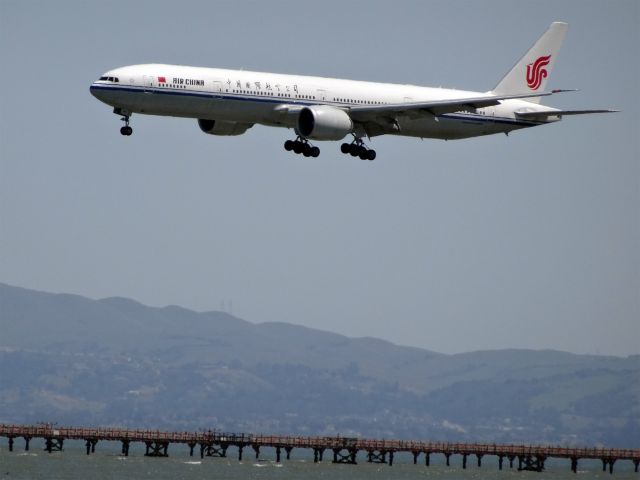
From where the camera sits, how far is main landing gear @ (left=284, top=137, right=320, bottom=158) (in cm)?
9838

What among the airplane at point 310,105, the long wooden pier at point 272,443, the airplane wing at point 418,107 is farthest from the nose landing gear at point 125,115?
the long wooden pier at point 272,443

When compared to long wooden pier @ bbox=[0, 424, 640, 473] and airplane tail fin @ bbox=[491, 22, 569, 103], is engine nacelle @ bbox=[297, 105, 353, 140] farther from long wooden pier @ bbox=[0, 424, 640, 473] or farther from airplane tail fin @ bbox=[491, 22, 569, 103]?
long wooden pier @ bbox=[0, 424, 640, 473]

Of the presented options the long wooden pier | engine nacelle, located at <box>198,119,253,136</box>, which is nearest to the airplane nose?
engine nacelle, located at <box>198,119,253,136</box>

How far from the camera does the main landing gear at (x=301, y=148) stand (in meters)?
98.4

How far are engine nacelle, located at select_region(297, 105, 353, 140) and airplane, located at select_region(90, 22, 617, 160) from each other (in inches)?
2.5

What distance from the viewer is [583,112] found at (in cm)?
9950

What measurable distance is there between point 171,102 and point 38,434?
289ft

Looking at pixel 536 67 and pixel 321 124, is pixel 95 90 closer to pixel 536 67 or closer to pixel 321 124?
pixel 321 124

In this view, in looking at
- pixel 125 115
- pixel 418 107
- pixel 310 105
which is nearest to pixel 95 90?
pixel 125 115

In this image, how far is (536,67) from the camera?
120m

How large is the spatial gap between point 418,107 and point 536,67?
24.9 m

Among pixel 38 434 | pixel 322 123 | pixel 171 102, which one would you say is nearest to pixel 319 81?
pixel 322 123

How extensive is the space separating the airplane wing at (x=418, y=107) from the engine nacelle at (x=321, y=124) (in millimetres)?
2831

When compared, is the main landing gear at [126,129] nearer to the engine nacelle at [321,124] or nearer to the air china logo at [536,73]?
the engine nacelle at [321,124]
